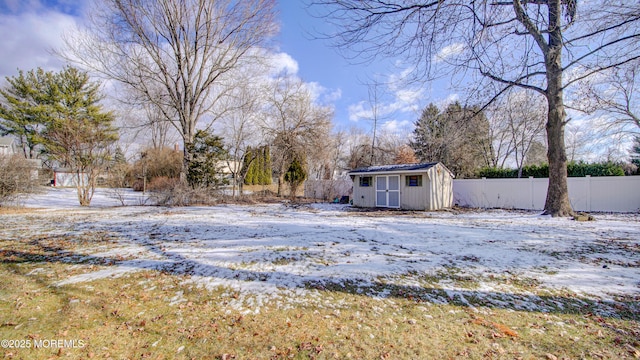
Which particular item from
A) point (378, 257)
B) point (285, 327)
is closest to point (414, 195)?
point (378, 257)

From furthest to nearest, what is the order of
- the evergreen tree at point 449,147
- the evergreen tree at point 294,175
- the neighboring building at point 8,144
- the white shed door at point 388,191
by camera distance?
1. the neighboring building at point 8,144
2. the evergreen tree at point 449,147
3. the evergreen tree at point 294,175
4. the white shed door at point 388,191

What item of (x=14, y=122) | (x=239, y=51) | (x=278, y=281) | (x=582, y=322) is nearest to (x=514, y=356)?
(x=582, y=322)

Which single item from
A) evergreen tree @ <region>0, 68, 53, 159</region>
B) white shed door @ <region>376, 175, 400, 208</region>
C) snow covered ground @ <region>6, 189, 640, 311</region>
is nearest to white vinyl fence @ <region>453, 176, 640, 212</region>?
white shed door @ <region>376, 175, 400, 208</region>

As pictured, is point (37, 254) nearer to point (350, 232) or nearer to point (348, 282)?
point (348, 282)

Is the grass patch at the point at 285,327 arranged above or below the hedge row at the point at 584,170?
below

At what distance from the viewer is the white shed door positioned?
13.7 metres

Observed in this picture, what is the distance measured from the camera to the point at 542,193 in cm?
1287

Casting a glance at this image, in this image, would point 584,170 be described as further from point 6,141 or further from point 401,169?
point 6,141

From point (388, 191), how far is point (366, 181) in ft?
4.72

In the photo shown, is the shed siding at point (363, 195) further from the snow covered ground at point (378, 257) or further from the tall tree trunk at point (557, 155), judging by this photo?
the tall tree trunk at point (557, 155)

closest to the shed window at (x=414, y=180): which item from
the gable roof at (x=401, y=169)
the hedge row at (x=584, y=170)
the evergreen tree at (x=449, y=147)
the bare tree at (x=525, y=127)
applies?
the gable roof at (x=401, y=169)

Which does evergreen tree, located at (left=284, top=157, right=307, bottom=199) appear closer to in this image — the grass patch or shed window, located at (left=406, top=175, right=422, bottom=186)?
shed window, located at (left=406, top=175, right=422, bottom=186)

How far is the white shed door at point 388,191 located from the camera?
13737 mm

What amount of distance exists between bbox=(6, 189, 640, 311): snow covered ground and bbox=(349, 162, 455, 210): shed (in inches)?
203
